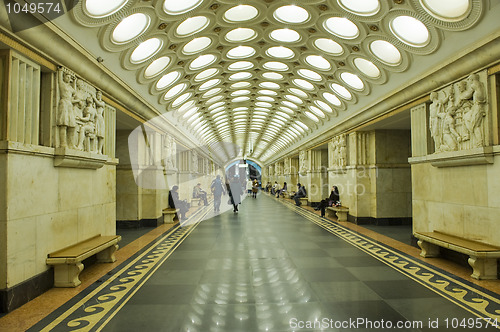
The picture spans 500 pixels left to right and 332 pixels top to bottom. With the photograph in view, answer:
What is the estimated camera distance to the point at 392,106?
8.35 m

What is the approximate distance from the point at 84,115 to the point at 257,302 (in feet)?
14.4

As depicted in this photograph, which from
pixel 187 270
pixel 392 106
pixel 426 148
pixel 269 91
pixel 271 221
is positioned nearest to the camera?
pixel 187 270

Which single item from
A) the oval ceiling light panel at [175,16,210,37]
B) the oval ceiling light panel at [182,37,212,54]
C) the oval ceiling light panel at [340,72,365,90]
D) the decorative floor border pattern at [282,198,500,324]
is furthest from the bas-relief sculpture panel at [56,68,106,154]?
the oval ceiling light panel at [340,72,365,90]

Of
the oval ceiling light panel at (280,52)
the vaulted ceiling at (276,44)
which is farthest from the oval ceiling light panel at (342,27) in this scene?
the oval ceiling light panel at (280,52)

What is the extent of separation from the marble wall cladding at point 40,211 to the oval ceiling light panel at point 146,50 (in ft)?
9.22

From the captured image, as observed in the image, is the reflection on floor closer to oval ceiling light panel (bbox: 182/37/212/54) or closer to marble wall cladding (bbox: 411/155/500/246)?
marble wall cladding (bbox: 411/155/500/246)

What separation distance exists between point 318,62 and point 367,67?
71.1 inches

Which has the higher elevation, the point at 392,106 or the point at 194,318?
the point at 392,106

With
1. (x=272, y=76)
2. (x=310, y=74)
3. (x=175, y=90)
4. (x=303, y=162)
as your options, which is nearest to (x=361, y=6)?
(x=310, y=74)

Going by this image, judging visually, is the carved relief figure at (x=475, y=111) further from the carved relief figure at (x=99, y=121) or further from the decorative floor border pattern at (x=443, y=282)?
the carved relief figure at (x=99, y=121)

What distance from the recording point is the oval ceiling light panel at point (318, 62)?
964 centimetres

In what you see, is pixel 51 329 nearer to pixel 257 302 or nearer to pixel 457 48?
pixel 257 302

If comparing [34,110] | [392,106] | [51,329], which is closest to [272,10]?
[392,106]

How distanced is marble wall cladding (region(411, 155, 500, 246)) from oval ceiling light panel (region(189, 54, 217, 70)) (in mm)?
6687
